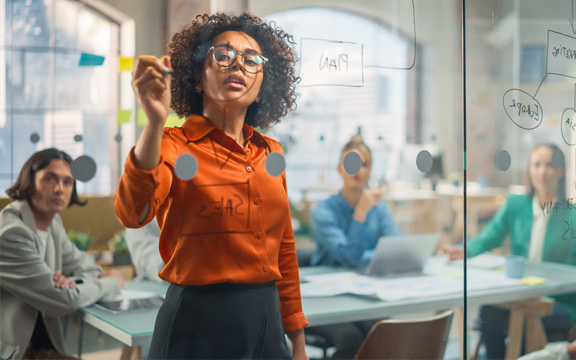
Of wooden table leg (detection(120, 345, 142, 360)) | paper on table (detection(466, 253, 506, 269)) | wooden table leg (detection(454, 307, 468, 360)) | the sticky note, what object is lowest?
wooden table leg (detection(454, 307, 468, 360))

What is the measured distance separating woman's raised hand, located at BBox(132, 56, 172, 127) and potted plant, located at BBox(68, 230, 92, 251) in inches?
22.3

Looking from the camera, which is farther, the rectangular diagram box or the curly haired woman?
the rectangular diagram box

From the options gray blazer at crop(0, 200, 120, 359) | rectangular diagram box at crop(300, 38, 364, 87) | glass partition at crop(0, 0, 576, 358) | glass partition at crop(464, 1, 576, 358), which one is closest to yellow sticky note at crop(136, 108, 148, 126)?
glass partition at crop(0, 0, 576, 358)

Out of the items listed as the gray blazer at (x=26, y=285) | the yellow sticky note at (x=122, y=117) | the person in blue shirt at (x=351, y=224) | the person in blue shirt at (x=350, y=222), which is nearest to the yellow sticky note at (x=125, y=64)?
the yellow sticky note at (x=122, y=117)

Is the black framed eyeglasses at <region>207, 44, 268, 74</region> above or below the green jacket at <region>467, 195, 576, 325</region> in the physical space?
above

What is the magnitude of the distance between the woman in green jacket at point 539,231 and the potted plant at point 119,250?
1326mm

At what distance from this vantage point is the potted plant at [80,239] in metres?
1.64

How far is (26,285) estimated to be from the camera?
1520mm

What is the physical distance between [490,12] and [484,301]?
3.57 feet

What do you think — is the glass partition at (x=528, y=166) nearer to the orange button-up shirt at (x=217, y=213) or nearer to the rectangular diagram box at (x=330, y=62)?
the rectangular diagram box at (x=330, y=62)

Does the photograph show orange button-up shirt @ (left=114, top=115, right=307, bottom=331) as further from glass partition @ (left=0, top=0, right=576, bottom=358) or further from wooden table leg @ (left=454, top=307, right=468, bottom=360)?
wooden table leg @ (left=454, top=307, right=468, bottom=360)

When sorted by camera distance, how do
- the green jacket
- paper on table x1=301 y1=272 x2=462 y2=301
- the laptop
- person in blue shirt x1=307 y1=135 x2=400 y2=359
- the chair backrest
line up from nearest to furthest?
the chair backrest, paper on table x1=301 y1=272 x2=462 y2=301, the green jacket, the laptop, person in blue shirt x1=307 y1=135 x2=400 y2=359

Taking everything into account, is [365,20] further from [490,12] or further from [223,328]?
[223,328]

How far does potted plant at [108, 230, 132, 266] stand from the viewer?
1.72 meters
